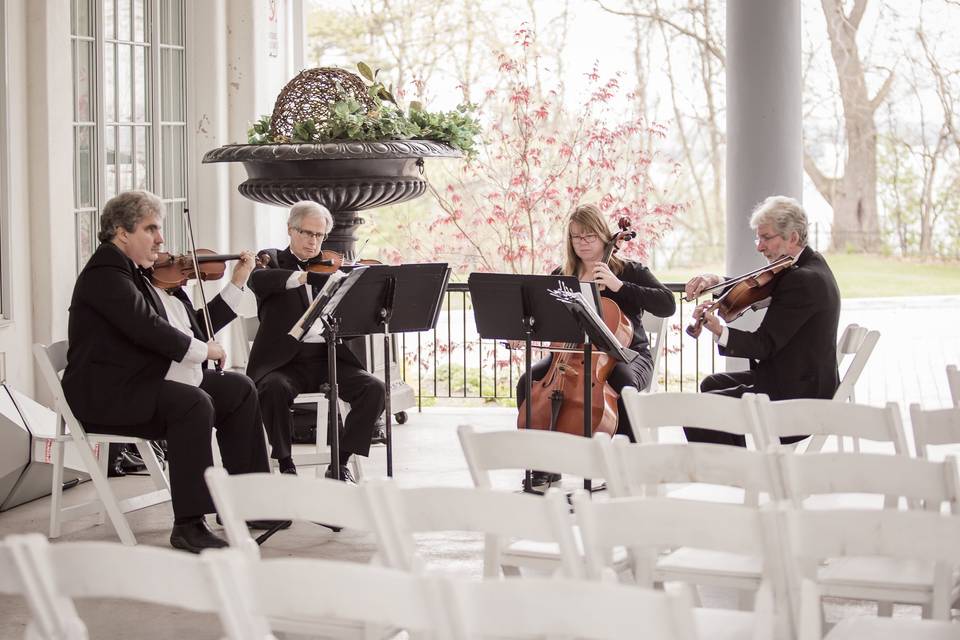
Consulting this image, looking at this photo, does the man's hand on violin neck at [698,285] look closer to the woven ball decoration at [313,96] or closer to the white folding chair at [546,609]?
the woven ball decoration at [313,96]

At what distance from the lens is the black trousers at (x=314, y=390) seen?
488 centimetres

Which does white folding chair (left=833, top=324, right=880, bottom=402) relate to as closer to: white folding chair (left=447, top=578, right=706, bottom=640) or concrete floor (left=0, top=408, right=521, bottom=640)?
concrete floor (left=0, top=408, right=521, bottom=640)

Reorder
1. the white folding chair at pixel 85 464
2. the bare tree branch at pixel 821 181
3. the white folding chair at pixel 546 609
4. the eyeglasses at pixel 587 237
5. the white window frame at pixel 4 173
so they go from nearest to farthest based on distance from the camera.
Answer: the white folding chair at pixel 546 609 < the white folding chair at pixel 85 464 < the eyeglasses at pixel 587 237 < the white window frame at pixel 4 173 < the bare tree branch at pixel 821 181

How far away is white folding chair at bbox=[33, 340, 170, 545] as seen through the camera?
4.27 meters

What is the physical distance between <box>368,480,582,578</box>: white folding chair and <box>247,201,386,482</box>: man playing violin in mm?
2556

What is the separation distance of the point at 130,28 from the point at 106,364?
2.85m

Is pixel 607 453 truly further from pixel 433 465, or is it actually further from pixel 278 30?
pixel 278 30

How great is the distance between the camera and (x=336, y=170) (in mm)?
5719

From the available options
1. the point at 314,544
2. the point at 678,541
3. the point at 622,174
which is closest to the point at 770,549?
the point at 678,541

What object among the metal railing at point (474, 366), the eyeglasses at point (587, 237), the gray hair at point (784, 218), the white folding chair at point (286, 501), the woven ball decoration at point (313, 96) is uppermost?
the woven ball decoration at point (313, 96)

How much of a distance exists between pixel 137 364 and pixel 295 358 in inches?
35.5

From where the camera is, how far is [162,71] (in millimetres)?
6895

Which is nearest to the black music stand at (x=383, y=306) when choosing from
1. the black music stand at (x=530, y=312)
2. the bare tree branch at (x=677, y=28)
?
the black music stand at (x=530, y=312)

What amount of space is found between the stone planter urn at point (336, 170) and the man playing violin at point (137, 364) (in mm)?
1336
